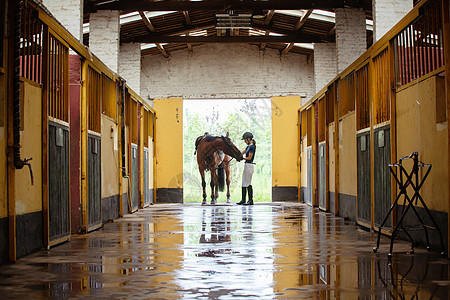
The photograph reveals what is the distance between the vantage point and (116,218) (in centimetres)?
1063

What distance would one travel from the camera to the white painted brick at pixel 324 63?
16859 mm

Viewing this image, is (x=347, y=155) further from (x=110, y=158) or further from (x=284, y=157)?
(x=284, y=157)

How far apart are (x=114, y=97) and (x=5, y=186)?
561cm

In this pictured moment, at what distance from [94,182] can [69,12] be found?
3588 mm

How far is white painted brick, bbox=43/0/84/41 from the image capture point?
1051 centimetres

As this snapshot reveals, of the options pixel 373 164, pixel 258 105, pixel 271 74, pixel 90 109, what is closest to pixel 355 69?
pixel 373 164

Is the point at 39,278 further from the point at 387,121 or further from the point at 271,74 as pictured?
the point at 271,74

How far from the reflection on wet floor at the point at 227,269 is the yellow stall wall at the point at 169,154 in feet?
35.2

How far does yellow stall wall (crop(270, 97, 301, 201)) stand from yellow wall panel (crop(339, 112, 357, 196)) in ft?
24.3

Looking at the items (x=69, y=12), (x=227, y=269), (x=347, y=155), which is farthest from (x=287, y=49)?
(x=227, y=269)

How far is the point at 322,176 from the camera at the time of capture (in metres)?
12.9

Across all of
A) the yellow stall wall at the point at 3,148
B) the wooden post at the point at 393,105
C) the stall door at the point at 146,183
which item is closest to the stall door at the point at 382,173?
the wooden post at the point at 393,105

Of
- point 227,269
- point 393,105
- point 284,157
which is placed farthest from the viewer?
point 284,157

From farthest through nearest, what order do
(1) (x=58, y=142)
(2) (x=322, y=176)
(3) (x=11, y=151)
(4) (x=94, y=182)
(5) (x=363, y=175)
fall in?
(2) (x=322, y=176) < (5) (x=363, y=175) < (4) (x=94, y=182) < (1) (x=58, y=142) < (3) (x=11, y=151)
